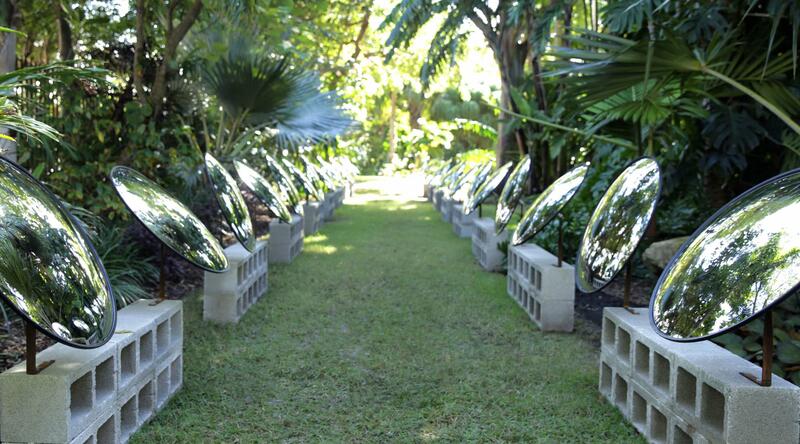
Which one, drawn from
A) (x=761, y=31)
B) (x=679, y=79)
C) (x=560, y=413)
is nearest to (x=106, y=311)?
(x=560, y=413)

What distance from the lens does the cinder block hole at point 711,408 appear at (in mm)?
2676

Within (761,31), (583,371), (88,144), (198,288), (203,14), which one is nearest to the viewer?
(583,371)

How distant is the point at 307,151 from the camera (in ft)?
44.5

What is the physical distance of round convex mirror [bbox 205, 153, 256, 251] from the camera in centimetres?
523

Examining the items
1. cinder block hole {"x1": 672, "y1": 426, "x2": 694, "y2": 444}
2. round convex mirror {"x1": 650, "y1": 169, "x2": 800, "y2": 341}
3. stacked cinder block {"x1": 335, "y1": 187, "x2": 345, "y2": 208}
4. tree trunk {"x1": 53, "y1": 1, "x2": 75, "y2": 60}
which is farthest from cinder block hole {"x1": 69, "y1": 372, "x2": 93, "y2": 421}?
stacked cinder block {"x1": 335, "y1": 187, "x2": 345, "y2": 208}

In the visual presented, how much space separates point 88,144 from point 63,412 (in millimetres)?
5268

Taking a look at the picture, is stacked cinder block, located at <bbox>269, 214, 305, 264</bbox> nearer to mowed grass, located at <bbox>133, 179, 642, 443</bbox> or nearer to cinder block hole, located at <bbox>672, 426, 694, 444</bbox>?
mowed grass, located at <bbox>133, 179, 642, 443</bbox>

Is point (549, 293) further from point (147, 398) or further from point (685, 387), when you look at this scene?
point (147, 398)

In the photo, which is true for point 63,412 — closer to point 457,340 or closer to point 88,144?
point 457,340

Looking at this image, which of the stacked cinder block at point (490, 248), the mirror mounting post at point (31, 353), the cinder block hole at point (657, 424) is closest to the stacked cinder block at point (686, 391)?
the cinder block hole at point (657, 424)

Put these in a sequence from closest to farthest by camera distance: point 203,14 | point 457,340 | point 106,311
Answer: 1. point 106,311
2. point 457,340
3. point 203,14

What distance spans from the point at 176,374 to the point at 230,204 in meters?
1.79

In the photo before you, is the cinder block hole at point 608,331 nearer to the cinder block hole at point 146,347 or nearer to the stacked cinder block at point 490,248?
the cinder block hole at point 146,347

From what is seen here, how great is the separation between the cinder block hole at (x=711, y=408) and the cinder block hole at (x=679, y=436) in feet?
0.56
